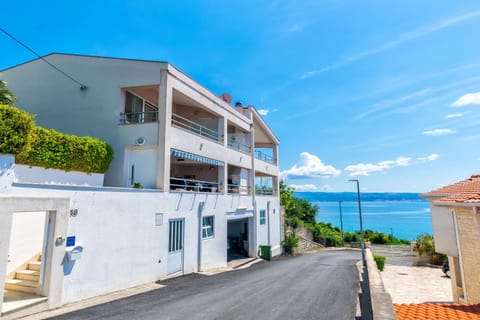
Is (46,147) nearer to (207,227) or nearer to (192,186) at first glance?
(192,186)

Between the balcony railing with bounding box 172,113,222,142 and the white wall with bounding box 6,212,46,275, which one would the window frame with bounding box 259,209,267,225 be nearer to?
the balcony railing with bounding box 172,113,222,142

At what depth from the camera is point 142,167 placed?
584 inches

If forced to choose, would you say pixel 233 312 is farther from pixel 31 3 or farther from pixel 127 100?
pixel 31 3

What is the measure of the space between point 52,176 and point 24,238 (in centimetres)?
244

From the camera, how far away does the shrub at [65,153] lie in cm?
1003

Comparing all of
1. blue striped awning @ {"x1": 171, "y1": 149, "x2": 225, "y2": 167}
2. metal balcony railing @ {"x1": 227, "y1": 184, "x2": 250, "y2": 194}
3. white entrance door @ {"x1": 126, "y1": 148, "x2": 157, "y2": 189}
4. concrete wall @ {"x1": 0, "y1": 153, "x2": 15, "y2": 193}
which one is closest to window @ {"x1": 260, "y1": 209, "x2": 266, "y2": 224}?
metal balcony railing @ {"x1": 227, "y1": 184, "x2": 250, "y2": 194}

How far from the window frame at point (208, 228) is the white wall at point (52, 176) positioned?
721 cm

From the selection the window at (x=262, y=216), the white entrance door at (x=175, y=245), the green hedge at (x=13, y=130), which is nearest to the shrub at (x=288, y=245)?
the window at (x=262, y=216)

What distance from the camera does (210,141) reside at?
19.6 m

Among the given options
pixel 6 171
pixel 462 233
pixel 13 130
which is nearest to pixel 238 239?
pixel 462 233

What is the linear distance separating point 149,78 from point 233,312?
12.4 meters

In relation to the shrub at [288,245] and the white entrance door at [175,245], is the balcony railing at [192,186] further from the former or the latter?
the shrub at [288,245]

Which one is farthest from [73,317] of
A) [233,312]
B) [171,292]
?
[233,312]

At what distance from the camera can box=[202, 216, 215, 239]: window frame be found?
704 inches
